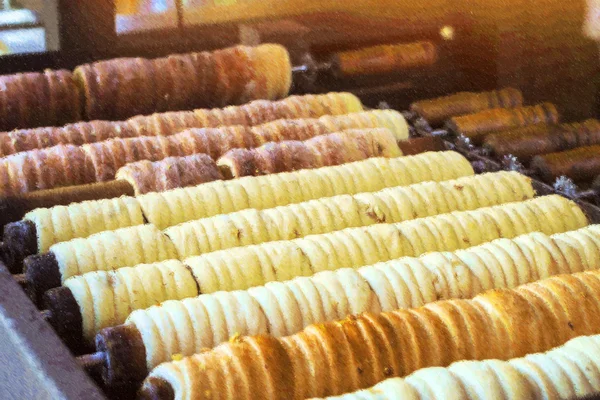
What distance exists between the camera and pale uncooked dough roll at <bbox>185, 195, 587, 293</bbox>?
2852mm

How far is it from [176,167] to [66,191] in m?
0.46

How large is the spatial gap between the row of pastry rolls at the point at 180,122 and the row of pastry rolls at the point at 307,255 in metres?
1.18

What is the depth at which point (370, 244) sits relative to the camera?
3.11 m

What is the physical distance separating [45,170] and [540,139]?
254 cm

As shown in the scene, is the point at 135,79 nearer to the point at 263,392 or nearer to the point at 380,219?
the point at 380,219

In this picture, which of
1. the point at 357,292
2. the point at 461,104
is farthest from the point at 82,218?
the point at 461,104

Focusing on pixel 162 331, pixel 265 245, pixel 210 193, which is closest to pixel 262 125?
pixel 210 193

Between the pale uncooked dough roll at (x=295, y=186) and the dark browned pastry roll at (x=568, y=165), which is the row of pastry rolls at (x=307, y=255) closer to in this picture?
the pale uncooked dough roll at (x=295, y=186)

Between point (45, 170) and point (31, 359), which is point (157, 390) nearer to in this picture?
point (31, 359)

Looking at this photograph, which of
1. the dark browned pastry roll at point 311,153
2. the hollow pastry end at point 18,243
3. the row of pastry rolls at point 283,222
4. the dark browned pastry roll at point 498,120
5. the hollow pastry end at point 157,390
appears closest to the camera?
the hollow pastry end at point 157,390

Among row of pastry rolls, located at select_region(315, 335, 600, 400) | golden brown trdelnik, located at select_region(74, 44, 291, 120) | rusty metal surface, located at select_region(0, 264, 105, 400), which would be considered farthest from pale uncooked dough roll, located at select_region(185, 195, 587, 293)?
golden brown trdelnik, located at select_region(74, 44, 291, 120)

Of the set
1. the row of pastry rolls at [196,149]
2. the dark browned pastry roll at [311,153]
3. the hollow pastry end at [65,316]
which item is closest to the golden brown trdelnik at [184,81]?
the row of pastry rolls at [196,149]

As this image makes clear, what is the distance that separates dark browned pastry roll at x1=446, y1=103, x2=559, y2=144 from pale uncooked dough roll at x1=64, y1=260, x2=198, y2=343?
240cm

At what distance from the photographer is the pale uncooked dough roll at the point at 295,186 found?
10.8ft
